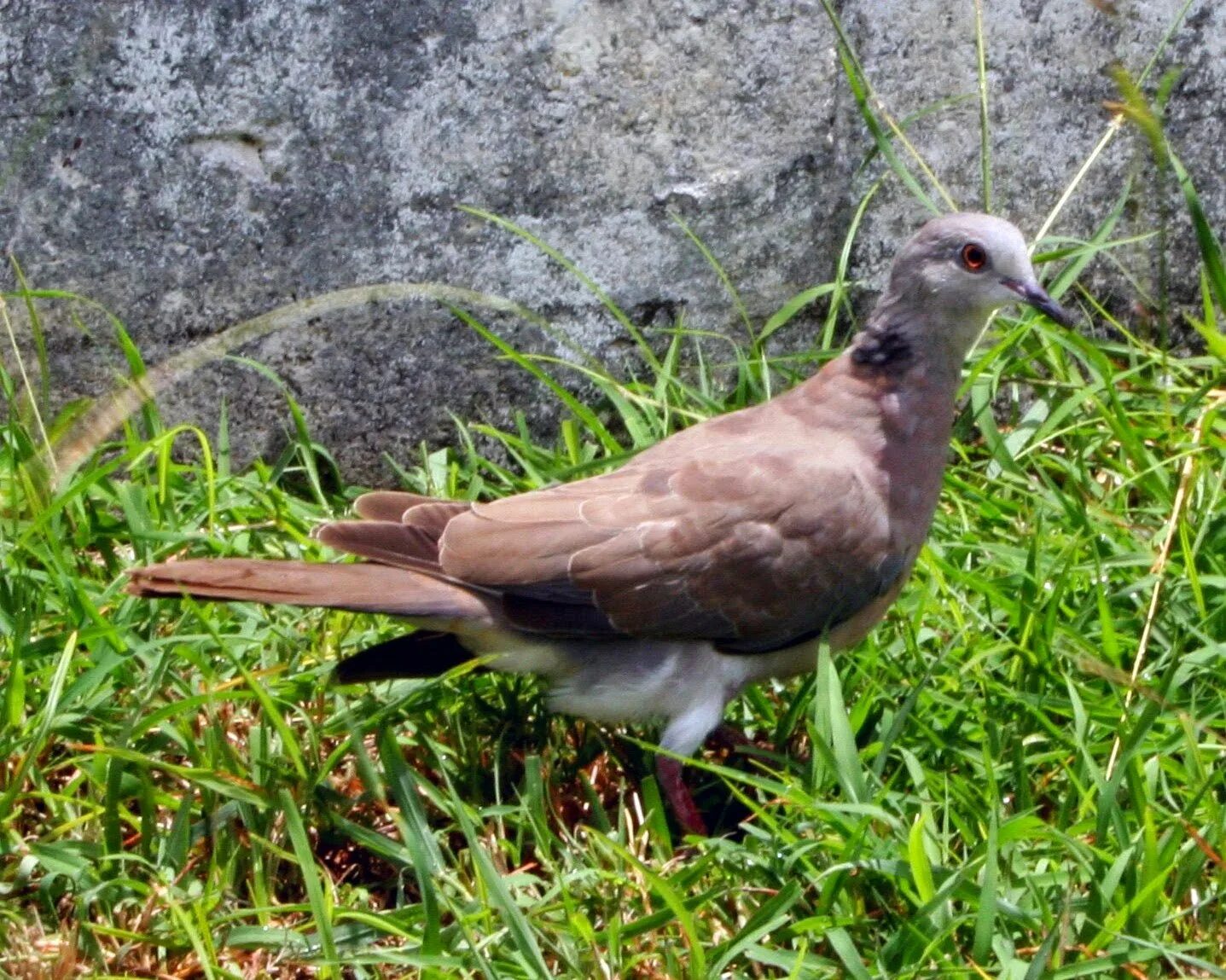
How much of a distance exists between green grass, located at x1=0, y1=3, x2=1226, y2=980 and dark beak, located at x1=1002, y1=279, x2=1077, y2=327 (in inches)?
Answer: 14.1

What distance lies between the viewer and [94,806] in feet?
9.63

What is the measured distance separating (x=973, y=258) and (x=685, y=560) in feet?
2.60

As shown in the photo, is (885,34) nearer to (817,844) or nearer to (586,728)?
(586,728)

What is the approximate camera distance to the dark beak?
10.8 feet

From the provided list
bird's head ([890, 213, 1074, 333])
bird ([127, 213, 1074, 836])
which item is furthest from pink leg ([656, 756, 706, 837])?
bird's head ([890, 213, 1074, 333])

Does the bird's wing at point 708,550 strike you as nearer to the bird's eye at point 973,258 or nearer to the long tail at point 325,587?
the long tail at point 325,587

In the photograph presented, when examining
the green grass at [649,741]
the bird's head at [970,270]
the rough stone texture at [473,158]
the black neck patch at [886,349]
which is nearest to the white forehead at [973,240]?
the bird's head at [970,270]

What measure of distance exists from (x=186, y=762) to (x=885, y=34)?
212 centimetres

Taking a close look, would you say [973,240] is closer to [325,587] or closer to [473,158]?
[473,158]

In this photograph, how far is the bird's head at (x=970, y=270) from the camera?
3.29 m

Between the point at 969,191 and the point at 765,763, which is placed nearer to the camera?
the point at 765,763

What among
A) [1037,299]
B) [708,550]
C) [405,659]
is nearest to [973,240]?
[1037,299]

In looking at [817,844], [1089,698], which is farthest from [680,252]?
[817,844]

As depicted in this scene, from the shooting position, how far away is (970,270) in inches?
130
